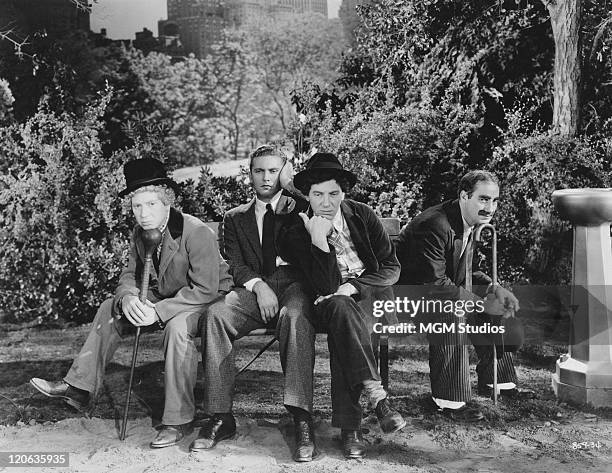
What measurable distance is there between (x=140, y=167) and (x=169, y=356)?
0.84 meters

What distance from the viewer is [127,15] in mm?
3873

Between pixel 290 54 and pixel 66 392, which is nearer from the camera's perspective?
pixel 66 392

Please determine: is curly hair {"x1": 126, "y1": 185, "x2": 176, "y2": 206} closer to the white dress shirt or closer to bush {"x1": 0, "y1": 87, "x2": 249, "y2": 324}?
the white dress shirt

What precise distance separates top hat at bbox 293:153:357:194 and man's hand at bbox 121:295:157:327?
0.84 m

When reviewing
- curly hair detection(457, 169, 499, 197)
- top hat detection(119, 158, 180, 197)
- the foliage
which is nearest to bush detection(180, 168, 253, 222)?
the foliage

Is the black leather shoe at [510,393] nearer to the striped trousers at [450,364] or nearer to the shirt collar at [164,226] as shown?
the striped trousers at [450,364]

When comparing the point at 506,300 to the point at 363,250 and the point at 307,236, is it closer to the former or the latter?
the point at 363,250

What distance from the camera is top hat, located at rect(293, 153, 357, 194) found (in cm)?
301

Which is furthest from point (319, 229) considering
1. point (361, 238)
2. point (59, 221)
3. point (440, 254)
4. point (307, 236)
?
point (59, 221)

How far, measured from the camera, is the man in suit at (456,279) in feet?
10.2

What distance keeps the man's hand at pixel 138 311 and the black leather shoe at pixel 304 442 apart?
772 millimetres

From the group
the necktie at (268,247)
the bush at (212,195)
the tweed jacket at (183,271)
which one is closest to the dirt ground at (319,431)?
the tweed jacket at (183,271)

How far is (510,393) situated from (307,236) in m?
1.27

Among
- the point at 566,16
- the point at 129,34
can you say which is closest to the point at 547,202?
the point at 566,16
